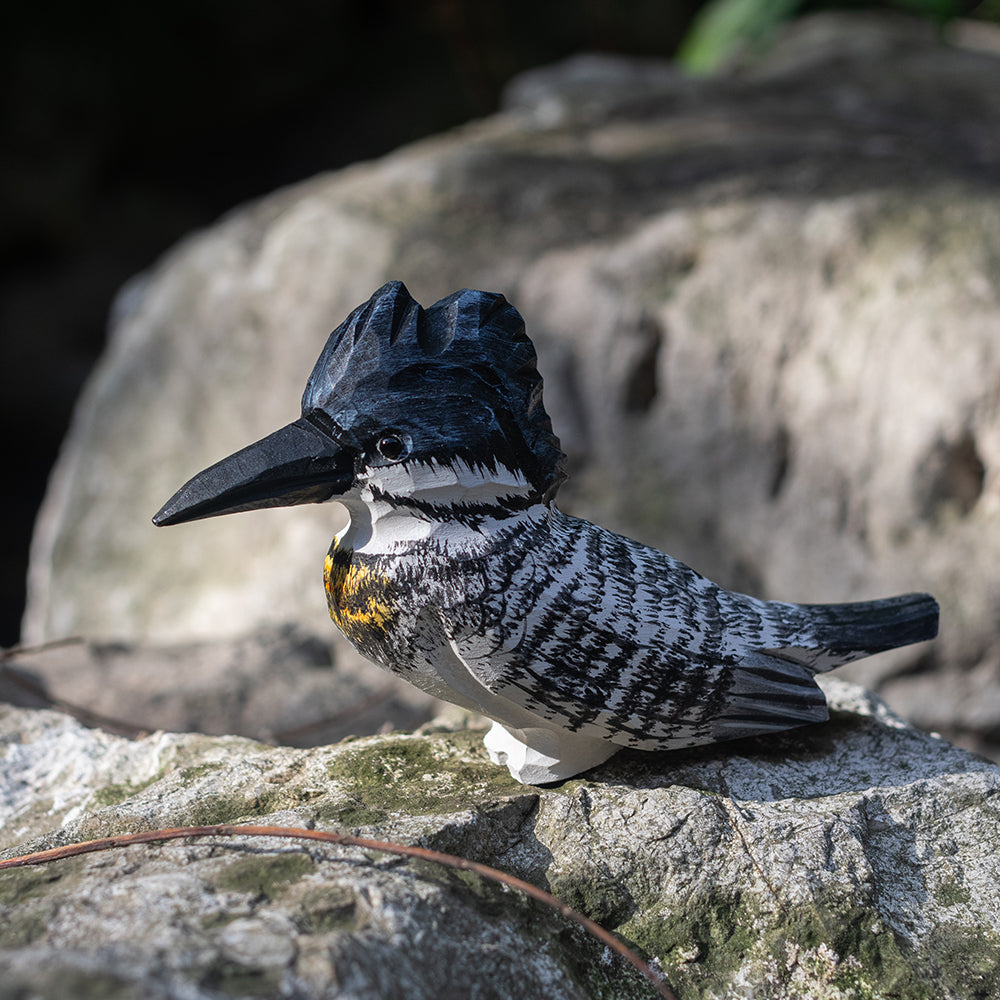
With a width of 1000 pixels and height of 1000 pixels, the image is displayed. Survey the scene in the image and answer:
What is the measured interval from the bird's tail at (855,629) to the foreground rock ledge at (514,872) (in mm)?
200

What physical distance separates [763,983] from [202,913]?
2.21 ft

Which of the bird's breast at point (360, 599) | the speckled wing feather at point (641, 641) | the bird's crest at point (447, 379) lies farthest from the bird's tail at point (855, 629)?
the bird's breast at point (360, 599)

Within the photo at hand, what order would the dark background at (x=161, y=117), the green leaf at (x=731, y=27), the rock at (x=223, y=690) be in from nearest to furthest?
the rock at (x=223, y=690), the green leaf at (x=731, y=27), the dark background at (x=161, y=117)

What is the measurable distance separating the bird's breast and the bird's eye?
0.14 meters

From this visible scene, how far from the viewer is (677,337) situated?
296cm

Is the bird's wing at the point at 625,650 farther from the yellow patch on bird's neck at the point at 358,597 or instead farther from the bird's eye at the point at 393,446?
the bird's eye at the point at 393,446

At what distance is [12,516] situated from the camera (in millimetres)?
5875

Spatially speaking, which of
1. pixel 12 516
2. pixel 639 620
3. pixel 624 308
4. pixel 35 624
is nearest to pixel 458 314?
pixel 639 620

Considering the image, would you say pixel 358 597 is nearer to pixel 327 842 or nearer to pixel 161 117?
pixel 327 842

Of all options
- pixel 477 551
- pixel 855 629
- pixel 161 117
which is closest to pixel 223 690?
pixel 477 551

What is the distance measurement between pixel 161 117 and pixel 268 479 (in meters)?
5.67

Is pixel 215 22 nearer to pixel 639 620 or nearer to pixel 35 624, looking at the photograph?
pixel 35 624

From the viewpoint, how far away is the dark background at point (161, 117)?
18.4 feet

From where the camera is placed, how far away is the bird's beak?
1.24 m
